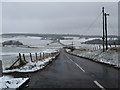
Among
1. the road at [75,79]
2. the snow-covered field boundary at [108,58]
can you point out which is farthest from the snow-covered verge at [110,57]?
the road at [75,79]

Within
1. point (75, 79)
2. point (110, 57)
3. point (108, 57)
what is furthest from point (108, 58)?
point (75, 79)

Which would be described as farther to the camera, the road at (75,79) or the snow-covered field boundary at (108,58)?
the snow-covered field boundary at (108,58)

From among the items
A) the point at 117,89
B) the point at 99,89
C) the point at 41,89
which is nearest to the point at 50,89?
the point at 41,89

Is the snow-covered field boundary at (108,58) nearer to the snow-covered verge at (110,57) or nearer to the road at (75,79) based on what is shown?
the snow-covered verge at (110,57)

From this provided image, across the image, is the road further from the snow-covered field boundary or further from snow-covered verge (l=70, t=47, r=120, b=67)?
snow-covered verge (l=70, t=47, r=120, b=67)

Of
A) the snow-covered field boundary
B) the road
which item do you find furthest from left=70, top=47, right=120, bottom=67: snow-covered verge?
the road

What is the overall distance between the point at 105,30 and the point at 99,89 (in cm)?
→ 3137

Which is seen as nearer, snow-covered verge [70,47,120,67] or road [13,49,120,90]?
road [13,49,120,90]

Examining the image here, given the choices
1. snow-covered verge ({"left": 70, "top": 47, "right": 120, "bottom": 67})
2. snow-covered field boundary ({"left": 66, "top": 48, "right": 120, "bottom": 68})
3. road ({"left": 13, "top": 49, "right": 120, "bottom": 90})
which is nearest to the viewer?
road ({"left": 13, "top": 49, "right": 120, "bottom": 90})

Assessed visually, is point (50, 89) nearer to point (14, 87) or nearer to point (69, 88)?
point (69, 88)

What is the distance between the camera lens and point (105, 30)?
39.1 m

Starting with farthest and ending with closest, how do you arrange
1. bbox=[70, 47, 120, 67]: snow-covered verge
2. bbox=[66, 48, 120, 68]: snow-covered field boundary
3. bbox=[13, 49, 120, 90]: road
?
bbox=[70, 47, 120, 67]: snow-covered verge → bbox=[66, 48, 120, 68]: snow-covered field boundary → bbox=[13, 49, 120, 90]: road

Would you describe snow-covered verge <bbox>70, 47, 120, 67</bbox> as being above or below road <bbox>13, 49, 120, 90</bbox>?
below

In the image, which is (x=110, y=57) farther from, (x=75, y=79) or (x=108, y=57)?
(x=75, y=79)
